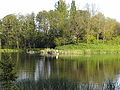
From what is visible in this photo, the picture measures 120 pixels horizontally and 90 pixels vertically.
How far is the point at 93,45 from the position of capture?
202 feet

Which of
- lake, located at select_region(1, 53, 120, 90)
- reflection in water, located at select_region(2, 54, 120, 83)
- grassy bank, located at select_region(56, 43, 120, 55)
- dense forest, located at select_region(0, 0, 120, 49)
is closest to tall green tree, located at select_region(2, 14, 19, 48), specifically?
dense forest, located at select_region(0, 0, 120, 49)

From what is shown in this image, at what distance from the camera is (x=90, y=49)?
57.8 metres

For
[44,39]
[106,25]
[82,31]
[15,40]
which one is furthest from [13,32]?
[106,25]

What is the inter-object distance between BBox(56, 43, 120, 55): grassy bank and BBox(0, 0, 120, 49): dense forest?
3.63 meters

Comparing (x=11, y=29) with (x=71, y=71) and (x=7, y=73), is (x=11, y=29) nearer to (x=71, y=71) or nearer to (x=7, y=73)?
(x=71, y=71)

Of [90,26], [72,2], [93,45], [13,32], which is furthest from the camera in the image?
[72,2]

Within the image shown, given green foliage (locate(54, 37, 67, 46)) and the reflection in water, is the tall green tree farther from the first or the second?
the reflection in water

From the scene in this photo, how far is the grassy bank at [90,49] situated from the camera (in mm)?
54456

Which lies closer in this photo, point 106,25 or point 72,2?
point 106,25

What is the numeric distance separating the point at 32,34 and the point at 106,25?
2485 centimetres

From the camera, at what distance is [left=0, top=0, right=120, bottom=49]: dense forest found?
214 feet

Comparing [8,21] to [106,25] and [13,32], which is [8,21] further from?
[106,25]

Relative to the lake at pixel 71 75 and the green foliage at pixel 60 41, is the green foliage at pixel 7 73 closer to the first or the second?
the lake at pixel 71 75

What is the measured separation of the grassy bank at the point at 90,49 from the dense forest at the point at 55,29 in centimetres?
363
